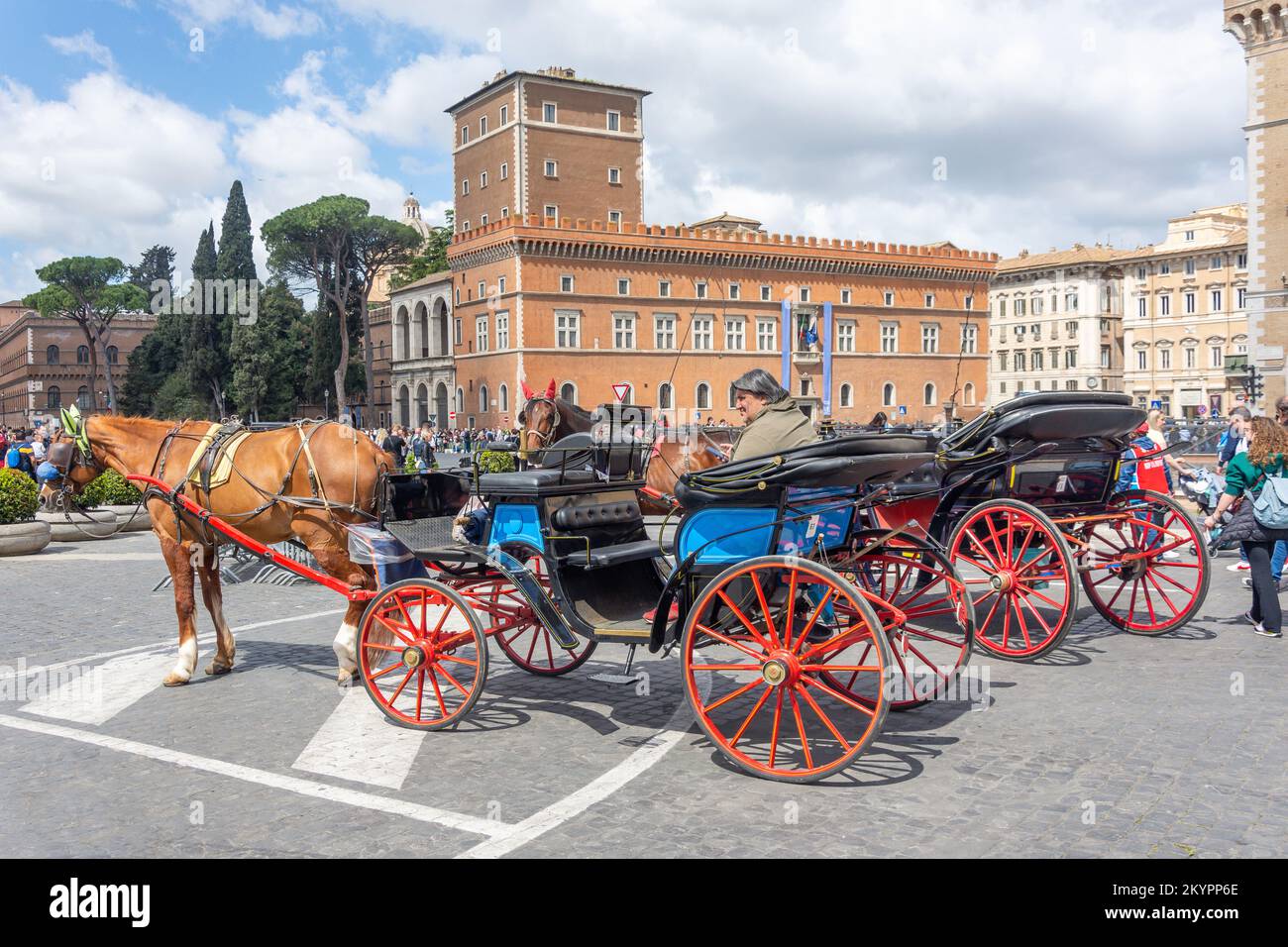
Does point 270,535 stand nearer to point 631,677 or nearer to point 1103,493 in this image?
point 631,677

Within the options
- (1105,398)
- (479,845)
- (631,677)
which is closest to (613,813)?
(479,845)

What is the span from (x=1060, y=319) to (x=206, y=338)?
58.2 meters

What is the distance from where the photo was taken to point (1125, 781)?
4.66m

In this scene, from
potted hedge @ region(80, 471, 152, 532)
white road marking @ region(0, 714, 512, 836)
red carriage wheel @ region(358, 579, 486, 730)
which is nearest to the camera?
white road marking @ region(0, 714, 512, 836)

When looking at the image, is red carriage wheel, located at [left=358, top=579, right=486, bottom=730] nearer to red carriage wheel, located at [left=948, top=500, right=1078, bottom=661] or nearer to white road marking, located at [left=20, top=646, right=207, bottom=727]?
white road marking, located at [left=20, top=646, right=207, bottom=727]

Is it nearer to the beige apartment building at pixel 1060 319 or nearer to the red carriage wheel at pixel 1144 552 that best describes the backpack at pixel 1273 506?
the red carriage wheel at pixel 1144 552

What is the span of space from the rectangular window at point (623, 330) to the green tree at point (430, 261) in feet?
61.8

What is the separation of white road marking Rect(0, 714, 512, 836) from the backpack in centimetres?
607

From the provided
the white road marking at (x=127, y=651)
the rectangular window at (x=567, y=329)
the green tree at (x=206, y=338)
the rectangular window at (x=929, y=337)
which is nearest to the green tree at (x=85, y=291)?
the green tree at (x=206, y=338)

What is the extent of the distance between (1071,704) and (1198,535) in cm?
229

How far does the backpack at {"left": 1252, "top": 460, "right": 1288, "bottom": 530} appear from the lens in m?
7.59

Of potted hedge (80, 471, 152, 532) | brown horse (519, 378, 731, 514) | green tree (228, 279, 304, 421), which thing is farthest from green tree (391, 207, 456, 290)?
brown horse (519, 378, 731, 514)

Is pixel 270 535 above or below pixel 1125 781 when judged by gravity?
above

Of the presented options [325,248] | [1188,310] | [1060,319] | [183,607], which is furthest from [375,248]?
[183,607]
